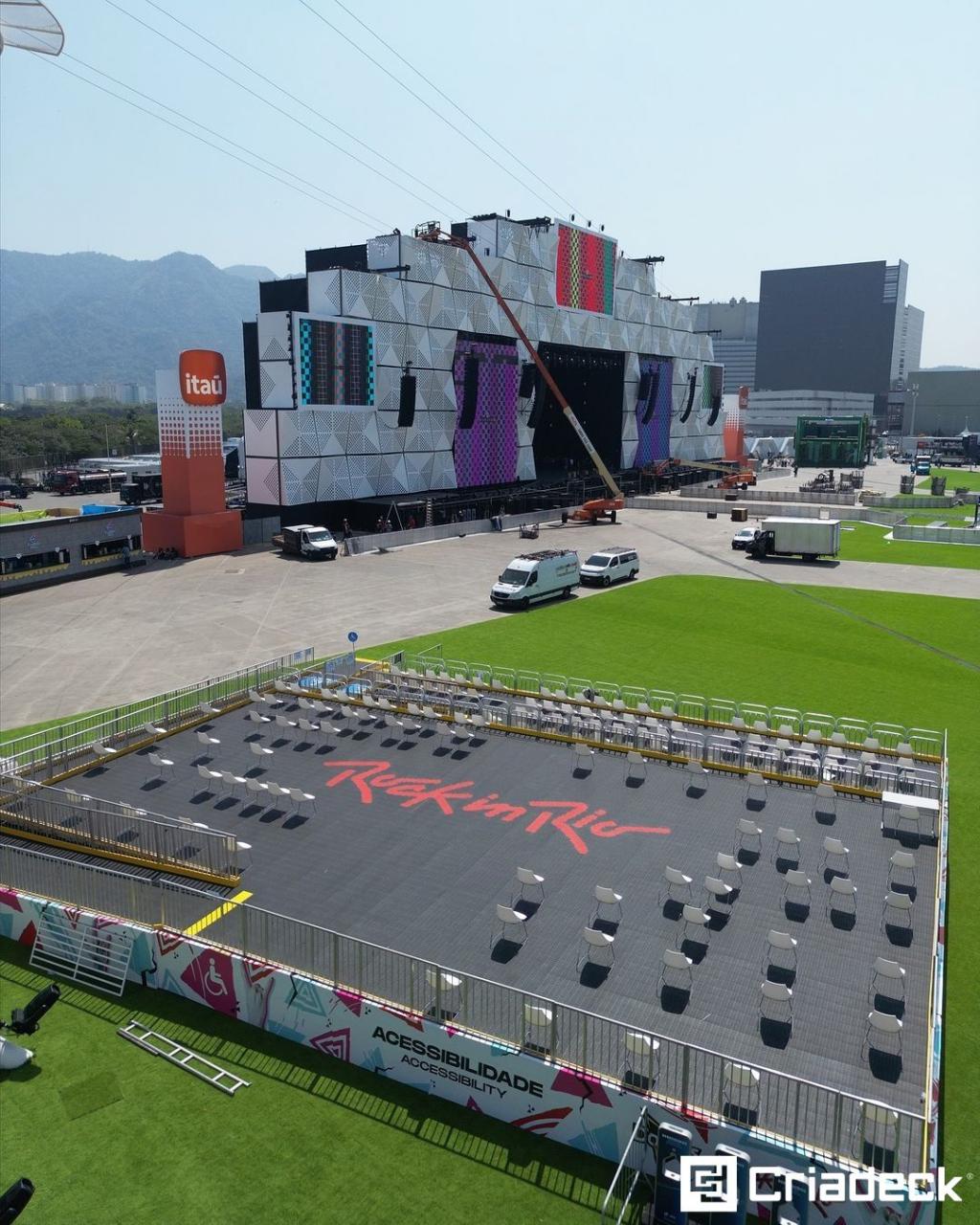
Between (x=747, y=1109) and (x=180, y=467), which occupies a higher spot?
(x=180, y=467)

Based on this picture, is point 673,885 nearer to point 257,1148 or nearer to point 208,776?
point 257,1148

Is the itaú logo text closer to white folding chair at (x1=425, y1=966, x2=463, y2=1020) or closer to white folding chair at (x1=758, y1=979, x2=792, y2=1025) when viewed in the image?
white folding chair at (x1=425, y1=966, x2=463, y2=1020)

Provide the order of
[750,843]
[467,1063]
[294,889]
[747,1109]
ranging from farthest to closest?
[750,843], [294,889], [467,1063], [747,1109]

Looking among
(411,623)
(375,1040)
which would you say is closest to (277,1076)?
(375,1040)

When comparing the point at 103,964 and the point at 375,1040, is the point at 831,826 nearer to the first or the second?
the point at 375,1040

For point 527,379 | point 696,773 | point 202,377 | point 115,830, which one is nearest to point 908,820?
point 696,773
